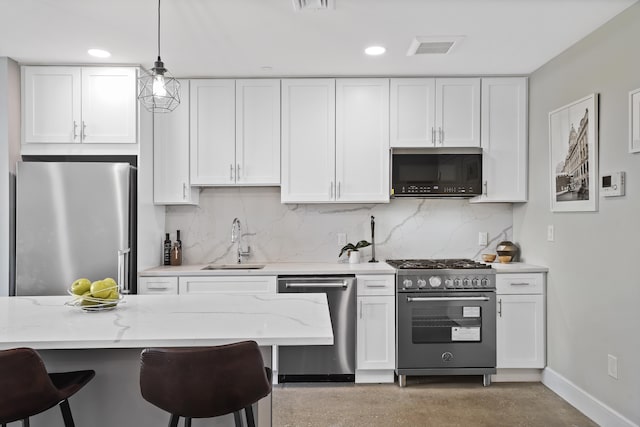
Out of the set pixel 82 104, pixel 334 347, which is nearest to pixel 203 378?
pixel 334 347

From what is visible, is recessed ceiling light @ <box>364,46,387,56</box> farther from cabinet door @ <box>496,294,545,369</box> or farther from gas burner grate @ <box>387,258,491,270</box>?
cabinet door @ <box>496,294,545,369</box>

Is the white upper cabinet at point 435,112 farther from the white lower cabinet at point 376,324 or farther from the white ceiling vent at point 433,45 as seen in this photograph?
the white lower cabinet at point 376,324

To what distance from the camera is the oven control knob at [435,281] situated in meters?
3.44

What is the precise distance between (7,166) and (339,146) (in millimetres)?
2491

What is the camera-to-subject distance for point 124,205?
334 cm

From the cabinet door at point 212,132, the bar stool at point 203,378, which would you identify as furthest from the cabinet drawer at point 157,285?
the bar stool at point 203,378

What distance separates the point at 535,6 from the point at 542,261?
1914mm

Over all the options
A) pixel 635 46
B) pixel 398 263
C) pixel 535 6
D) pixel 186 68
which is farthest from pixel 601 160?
pixel 186 68

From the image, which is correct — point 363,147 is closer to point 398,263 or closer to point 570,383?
point 398,263

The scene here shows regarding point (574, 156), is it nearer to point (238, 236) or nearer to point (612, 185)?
point (612, 185)

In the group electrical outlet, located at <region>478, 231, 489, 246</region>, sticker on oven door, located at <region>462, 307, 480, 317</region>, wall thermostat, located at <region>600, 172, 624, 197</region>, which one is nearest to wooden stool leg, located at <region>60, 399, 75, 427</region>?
sticker on oven door, located at <region>462, 307, 480, 317</region>

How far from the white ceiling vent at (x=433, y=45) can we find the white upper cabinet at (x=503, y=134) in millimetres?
789

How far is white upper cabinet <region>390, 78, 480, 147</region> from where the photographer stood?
374cm

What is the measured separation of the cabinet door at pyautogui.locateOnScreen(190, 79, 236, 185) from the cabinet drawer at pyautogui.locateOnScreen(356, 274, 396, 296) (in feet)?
4.41
